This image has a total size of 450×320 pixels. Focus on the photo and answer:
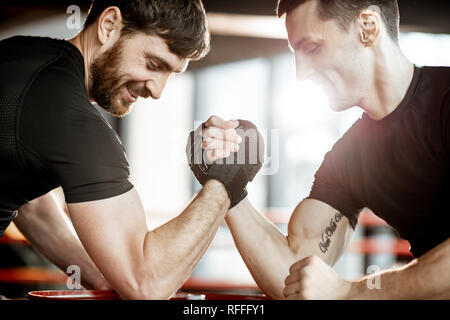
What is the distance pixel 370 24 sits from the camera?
1.61 m

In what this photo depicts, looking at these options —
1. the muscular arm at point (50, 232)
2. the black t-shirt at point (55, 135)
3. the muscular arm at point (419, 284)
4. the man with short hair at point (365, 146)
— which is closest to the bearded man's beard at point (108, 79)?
the black t-shirt at point (55, 135)

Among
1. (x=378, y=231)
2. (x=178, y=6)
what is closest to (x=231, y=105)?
(x=378, y=231)

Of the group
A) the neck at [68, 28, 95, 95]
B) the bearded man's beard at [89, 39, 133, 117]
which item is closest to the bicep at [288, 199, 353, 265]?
the bearded man's beard at [89, 39, 133, 117]

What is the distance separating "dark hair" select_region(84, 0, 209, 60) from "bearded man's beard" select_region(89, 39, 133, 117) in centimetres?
8

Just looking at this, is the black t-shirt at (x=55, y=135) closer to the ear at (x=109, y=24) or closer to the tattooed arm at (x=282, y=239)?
A: the ear at (x=109, y=24)

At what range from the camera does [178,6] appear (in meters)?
1.63

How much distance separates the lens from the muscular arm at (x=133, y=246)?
1.29m

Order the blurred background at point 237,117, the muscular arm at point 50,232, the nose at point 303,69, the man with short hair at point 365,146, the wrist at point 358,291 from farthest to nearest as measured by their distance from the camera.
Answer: the blurred background at point 237,117, the muscular arm at point 50,232, the nose at point 303,69, the man with short hair at point 365,146, the wrist at point 358,291

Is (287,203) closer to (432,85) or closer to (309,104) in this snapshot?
(309,104)

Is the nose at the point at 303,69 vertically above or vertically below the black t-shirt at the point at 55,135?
above

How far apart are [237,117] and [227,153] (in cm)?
598

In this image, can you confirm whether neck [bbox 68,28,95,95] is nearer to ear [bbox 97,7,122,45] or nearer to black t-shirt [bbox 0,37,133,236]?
ear [bbox 97,7,122,45]

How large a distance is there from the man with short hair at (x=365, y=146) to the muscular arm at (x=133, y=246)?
1.19 feet
